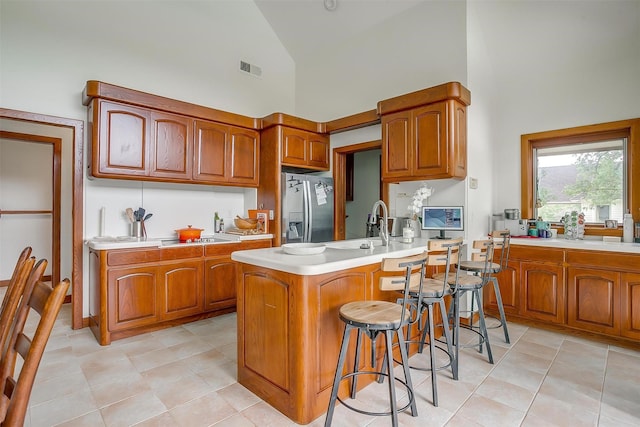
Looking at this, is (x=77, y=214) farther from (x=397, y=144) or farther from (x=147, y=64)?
(x=397, y=144)

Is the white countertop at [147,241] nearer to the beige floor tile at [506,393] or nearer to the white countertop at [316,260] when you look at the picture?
the white countertop at [316,260]

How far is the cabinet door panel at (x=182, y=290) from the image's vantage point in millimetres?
3338

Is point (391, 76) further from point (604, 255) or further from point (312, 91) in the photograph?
point (604, 255)

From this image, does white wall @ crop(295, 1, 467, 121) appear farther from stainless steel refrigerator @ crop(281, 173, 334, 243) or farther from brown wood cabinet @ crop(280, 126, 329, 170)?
stainless steel refrigerator @ crop(281, 173, 334, 243)

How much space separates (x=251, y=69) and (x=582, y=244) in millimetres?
4535

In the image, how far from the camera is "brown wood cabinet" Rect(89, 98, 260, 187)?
10.3ft

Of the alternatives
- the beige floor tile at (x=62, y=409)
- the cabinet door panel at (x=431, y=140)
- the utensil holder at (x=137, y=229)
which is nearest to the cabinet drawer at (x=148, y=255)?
the utensil holder at (x=137, y=229)

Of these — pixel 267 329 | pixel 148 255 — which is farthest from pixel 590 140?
pixel 148 255

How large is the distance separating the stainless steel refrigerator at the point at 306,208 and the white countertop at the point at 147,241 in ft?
1.09

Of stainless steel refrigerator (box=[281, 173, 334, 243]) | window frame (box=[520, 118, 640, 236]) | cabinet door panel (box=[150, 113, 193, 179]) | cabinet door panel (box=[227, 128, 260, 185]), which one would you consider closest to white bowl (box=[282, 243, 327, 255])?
stainless steel refrigerator (box=[281, 173, 334, 243])

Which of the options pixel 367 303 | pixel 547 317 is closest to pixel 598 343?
pixel 547 317

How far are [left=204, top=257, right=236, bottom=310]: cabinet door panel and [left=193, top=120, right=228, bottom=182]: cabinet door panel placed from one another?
3.28ft

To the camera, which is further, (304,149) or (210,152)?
(304,149)

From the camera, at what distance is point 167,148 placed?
3547mm
